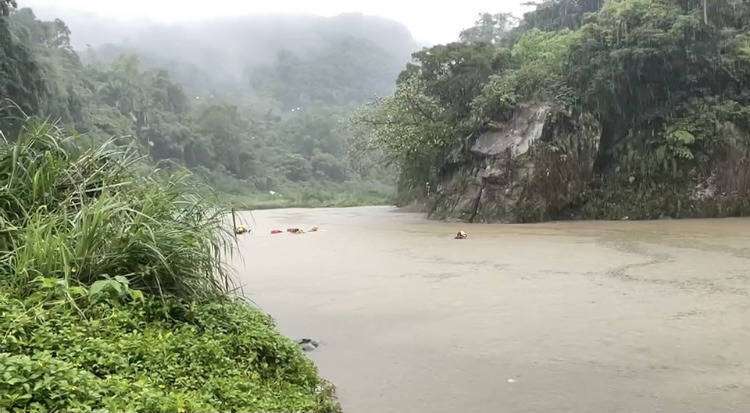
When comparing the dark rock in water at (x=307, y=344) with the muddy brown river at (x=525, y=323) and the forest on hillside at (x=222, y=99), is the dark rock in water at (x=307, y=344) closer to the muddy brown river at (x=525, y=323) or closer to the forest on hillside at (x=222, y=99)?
the muddy brown river at (x=525, y=323)

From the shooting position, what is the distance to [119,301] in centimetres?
303

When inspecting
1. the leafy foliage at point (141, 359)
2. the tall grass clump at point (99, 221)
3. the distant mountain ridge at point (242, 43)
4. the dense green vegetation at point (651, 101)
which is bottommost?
the leafy foliage at point (141, 359)

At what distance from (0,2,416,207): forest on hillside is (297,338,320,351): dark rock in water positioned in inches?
65.3

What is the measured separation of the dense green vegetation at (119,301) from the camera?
2.22 metres

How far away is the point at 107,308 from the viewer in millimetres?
2855

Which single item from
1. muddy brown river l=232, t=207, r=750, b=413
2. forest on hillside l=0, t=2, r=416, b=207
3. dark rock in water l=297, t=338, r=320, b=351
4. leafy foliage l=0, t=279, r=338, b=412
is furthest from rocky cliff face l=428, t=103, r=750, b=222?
leafy foliage l=0, t=279, r=338, b=412

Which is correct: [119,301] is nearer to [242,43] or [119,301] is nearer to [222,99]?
[222,99]

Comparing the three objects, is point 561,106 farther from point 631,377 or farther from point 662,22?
point 631,377

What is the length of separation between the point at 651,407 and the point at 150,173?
3.34m

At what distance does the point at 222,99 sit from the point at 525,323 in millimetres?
71977

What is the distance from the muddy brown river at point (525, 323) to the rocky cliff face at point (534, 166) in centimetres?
523

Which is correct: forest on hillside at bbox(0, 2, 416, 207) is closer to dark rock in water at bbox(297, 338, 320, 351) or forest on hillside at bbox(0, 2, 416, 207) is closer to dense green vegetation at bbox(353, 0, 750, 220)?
dark rock in water at bbox(297, 338, 320, 351)

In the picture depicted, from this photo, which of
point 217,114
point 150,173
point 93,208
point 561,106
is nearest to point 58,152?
point 150,173

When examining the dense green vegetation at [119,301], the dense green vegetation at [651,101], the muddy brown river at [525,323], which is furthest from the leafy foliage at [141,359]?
the dense green vegetation at [651,101]
